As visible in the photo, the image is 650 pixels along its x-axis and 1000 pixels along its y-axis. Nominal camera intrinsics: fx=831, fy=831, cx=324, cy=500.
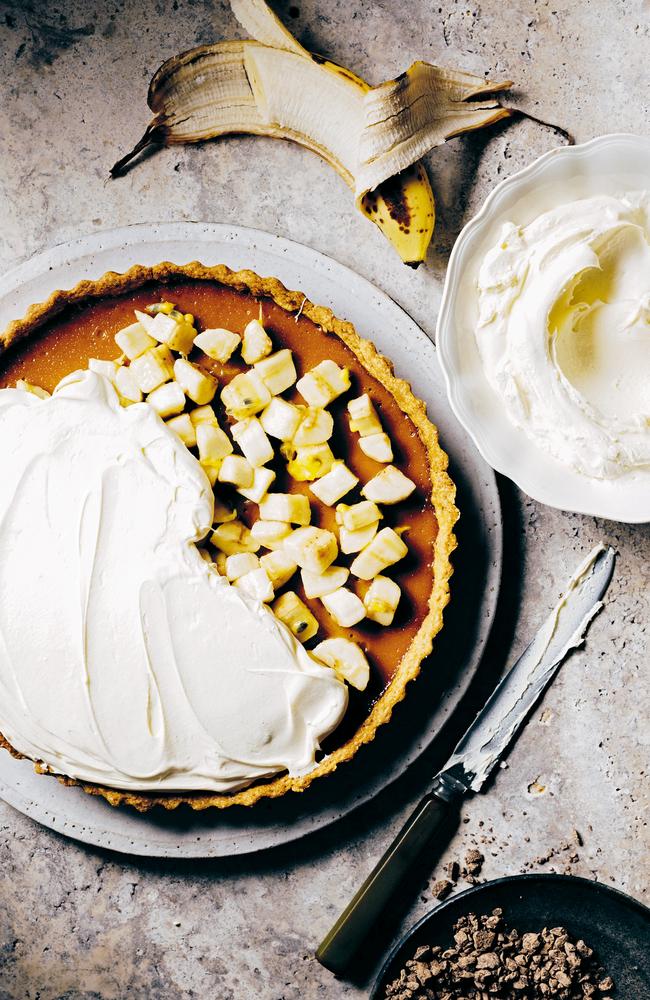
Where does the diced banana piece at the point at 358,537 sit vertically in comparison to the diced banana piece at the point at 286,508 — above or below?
below

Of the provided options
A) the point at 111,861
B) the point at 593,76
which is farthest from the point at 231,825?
the point at 593,76

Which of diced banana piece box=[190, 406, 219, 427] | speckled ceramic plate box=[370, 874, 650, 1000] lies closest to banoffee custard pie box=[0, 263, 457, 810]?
diced banana piece box=[190, 406, 219, 427]

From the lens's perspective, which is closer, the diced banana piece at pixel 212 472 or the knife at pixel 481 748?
the diced banana piece at pixel 212 472

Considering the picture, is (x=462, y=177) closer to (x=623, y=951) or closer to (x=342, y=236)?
(x=342, y=236)

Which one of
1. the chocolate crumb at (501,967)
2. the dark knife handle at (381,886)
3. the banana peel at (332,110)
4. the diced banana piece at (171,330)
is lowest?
the chocolate crumb at (501,967)

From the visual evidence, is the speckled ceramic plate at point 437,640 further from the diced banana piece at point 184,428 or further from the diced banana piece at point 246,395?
the diced banana piece at point 184,428

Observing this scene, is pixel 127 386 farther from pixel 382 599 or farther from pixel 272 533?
pixel 382 599

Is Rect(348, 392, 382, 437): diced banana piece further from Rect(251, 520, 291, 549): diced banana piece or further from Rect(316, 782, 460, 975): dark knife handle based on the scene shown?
Rect(316, 782, 460, 975): dark knife handle

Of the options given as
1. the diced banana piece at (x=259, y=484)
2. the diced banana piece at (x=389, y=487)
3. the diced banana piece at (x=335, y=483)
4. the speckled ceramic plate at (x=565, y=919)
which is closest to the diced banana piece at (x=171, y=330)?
the diced banana piece at (x=259, y=484)
